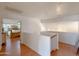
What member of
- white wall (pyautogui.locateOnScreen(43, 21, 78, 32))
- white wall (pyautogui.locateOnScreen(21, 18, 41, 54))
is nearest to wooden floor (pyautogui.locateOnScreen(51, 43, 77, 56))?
white wall (pyautogui.locateOnScreen(43, 21, 78, 32))

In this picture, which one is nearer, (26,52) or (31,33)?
(26,52)

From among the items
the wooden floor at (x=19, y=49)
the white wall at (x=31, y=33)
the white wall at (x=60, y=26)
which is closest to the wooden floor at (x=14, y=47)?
the wooden floor at (x=19, y=49)

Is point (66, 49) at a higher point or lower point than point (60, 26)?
lower

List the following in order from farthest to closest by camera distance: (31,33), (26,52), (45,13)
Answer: (31,33) < (45,13) < (26,52)

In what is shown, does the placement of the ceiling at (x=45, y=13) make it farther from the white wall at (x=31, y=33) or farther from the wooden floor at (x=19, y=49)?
the wooden floor at (x=19, y=49)

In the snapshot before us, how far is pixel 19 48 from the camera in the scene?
1.52 m

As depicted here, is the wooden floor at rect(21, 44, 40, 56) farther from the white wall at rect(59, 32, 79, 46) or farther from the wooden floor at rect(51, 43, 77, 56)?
the white wall at rect(59, 32, 79, 46)

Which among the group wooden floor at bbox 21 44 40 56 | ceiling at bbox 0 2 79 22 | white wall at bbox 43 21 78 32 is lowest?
wooden floor at bbox 21 44 40 56

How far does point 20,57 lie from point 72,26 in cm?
86

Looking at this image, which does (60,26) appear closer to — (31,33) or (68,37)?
(68,37)

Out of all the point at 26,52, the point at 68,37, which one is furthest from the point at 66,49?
the point at 26,52

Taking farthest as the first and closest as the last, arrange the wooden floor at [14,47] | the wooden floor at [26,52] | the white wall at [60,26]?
the white wall at [60,26] < the wooden floor at [14,47] < the wooden floor at [26,52]

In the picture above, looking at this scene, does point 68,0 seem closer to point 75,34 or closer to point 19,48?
point 75,34

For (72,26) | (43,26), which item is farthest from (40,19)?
(72,26)
